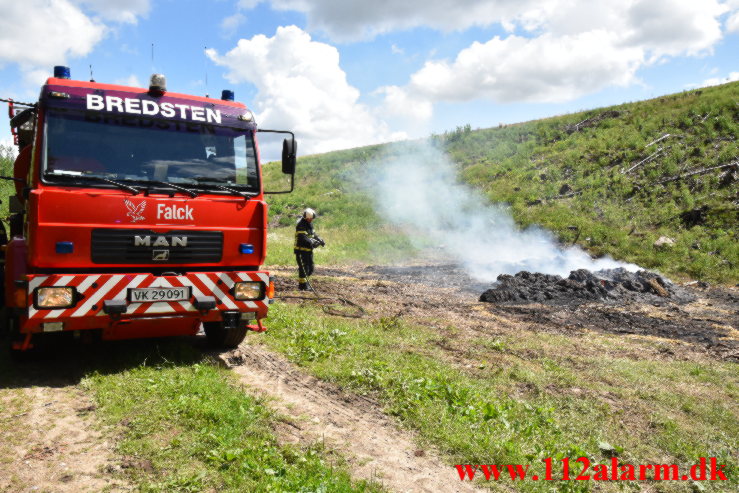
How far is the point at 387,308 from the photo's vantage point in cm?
1069

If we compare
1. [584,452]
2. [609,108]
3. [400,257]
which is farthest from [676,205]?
[584,452]

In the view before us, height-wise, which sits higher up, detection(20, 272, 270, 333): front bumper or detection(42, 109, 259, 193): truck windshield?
detection(42, 109, 259, 193): truck windshield

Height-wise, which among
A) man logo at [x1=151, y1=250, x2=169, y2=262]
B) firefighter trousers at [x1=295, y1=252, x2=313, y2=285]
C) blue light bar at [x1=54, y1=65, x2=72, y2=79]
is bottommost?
firefighter trousers at [x1=295, y1=252, x2=313, y2=285]

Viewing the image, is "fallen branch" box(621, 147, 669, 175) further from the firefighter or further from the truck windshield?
the truck windshield

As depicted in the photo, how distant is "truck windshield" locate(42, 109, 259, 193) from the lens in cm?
495

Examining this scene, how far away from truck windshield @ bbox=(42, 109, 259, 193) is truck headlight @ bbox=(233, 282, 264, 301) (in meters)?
1.14

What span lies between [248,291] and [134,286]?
49.7 inches

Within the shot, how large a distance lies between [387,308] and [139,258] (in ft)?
20.8

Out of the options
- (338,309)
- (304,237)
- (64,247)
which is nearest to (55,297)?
(64,247)

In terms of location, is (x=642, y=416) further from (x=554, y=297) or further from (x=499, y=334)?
(x=554, y=297)

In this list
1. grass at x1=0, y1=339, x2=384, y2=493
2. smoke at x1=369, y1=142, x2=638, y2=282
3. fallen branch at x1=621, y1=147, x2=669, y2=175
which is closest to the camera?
grass at x1=0, y1=339, x2=384, y2=493

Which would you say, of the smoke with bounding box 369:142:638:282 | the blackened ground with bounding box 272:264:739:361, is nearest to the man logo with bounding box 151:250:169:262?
the blackened ground with bounding box 272:264:739:361

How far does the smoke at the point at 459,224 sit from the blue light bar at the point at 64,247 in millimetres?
13257

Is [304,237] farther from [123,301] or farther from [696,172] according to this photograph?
[696,172]
